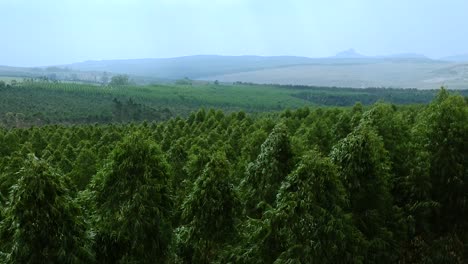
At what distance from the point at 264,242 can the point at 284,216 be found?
177 cm

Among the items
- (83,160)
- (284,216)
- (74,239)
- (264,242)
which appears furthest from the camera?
(83,160)

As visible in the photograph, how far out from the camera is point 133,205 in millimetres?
17438

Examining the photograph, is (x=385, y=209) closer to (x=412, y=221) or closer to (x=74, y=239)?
(x=412, y=221)

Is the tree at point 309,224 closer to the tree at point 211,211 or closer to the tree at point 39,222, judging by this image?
the tree at point 211,211

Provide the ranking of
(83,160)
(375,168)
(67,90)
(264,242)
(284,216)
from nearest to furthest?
(284,216)
(264,242)
(375,168)
(83,160)
(67,90)

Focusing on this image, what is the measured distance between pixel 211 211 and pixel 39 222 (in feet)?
22.4

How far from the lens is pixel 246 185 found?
77.0 ft

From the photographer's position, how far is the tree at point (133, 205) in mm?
17422

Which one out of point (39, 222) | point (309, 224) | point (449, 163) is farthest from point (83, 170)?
point (449, 163)

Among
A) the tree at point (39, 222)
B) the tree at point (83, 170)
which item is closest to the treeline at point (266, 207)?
the tree at point (39, 222)

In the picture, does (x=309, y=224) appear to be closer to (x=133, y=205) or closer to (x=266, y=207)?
(x=266, y=207)

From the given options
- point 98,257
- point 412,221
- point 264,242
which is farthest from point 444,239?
point 98,257

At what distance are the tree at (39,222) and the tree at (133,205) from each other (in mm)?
1928

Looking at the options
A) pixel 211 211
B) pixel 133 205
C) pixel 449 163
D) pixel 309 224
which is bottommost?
pixel 211 211
